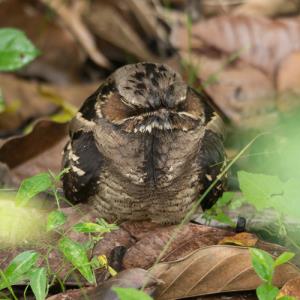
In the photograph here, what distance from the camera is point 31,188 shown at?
3588mm

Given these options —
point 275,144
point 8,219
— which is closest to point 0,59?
point 8,219

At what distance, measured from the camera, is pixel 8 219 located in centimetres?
414

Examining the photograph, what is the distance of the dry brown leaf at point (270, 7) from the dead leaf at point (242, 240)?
144 inches

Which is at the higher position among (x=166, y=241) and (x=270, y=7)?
(x=166, y=241)

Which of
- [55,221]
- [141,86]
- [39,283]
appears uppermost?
[141,86]

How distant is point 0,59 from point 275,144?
191 centimetres

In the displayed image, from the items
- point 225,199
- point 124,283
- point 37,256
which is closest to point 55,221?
point 37,256

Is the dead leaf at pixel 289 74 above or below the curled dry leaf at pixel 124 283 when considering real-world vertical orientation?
below

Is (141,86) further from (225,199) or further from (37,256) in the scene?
(37,256)

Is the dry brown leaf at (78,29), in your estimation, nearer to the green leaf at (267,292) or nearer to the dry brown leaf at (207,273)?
the dry brown leaf at (207,273)

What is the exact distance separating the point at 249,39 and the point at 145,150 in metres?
2.91

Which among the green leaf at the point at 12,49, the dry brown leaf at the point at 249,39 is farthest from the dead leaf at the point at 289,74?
the green leaf at the point at 12,49

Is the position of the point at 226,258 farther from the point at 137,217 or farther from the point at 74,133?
the point at 74,133

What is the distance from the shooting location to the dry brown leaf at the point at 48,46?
7031mm
